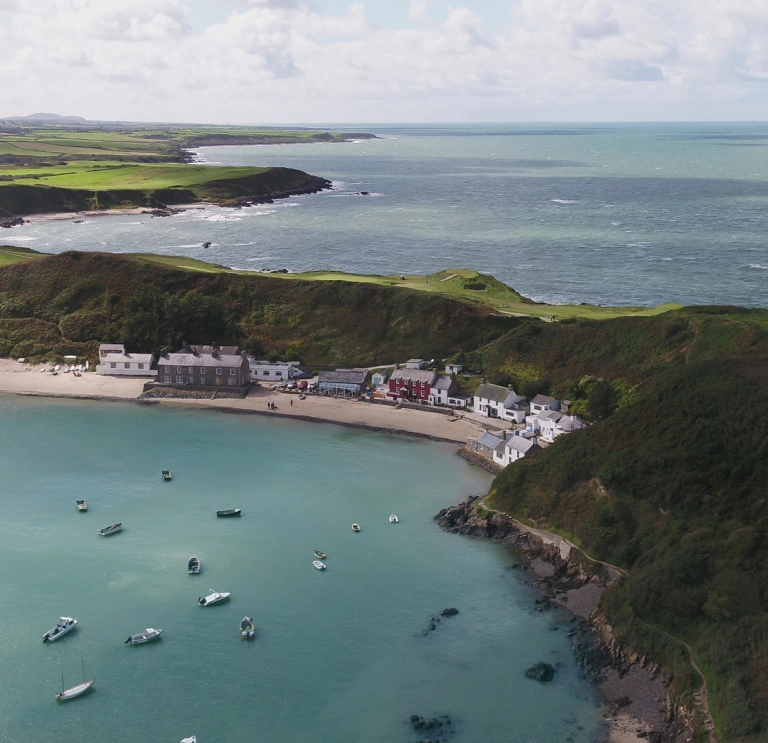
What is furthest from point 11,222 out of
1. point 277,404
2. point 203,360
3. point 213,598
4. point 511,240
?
point 213,598

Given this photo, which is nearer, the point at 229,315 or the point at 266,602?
the point at 266,602

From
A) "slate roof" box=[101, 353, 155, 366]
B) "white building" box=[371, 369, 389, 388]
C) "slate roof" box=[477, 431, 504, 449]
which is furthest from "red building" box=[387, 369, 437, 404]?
"slate roof" box=[101, 353, 155, 366]

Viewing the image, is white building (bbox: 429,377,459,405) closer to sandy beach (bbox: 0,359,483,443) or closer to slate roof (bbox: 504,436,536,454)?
sandy beach (bbox: 0,359,483,443)

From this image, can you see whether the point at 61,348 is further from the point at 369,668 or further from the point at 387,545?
the point at 369,668

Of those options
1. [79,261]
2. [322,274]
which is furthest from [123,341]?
[322,274]

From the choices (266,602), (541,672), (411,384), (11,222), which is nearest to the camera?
(541,672)

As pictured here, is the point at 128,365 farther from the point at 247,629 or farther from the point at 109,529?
the point at 247,629

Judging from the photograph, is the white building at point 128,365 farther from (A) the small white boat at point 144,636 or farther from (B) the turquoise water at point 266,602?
(A) the small white boat at point 144,636
